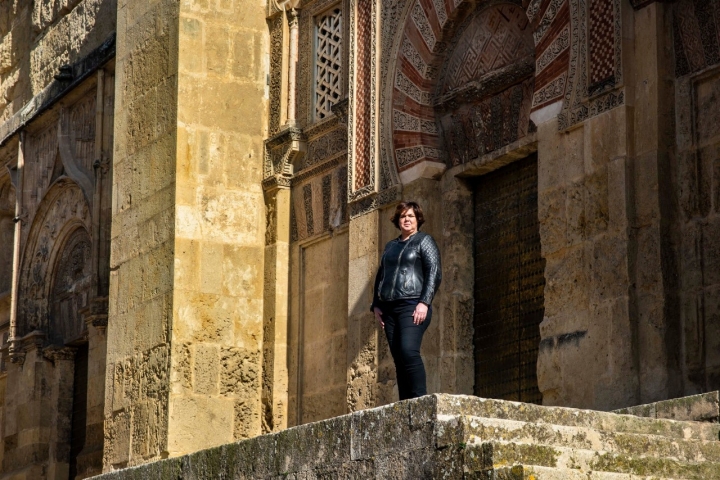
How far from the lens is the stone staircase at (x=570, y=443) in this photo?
580 cm

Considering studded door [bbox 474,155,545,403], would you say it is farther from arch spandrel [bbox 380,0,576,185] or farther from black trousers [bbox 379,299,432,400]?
black trousers [bbox 379,299,432,400]

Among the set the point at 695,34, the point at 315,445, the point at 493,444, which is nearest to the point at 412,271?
the point at 315,445

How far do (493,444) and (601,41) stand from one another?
349 centimetres

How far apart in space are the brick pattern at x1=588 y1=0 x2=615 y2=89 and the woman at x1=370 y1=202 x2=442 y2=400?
1597mm

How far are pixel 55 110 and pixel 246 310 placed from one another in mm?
4887

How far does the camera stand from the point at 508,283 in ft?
31.4

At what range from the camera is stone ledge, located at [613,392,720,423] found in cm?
686

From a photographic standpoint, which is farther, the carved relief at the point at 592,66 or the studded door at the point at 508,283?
the studded door at the point at 508,283

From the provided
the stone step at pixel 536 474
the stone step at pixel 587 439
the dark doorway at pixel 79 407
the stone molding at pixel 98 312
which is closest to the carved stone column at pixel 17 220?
the dark doorway at pixel 79 407

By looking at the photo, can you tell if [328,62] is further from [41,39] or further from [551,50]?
[41,39]

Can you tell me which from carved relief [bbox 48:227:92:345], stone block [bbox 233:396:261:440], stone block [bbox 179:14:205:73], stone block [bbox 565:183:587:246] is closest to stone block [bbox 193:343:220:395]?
stone block [bbox 233:396:261:440]

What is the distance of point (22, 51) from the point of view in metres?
17.1

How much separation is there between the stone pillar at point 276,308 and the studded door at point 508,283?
1.91 m

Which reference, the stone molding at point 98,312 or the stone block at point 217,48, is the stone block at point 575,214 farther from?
the stone molding at point 98,312
